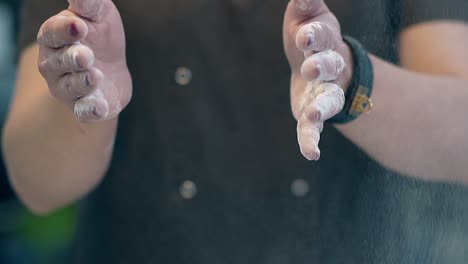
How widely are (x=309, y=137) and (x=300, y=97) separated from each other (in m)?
0.05

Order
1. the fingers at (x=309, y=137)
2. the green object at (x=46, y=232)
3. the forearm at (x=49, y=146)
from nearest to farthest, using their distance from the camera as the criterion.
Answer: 1. the fingers at (x=309, y=137)
2. the forearm at (x=49, y=146)
3. the green object at (x=46, y=232)

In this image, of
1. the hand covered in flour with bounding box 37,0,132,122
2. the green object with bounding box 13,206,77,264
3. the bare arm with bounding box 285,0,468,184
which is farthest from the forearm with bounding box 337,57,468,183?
the green object with bounding box 13,206,77,264

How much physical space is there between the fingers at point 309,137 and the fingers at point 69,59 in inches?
4.5

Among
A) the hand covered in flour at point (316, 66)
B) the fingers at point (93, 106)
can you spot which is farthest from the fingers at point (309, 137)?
the fingers at point (93, 106)

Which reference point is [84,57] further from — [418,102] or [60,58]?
[418,102]

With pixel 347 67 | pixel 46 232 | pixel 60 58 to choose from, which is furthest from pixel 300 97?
pixel 46 232

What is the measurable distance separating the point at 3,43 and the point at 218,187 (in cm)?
56

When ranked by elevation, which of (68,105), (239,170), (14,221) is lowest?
(14,221)

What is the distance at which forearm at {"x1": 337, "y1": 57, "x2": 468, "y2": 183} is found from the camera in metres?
0.39

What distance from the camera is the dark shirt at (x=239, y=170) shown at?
38cm

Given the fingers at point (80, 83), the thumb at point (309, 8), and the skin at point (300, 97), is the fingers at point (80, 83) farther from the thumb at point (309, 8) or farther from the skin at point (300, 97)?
the thumb at point (309, 8)

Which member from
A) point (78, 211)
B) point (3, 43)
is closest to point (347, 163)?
point (78, 211)

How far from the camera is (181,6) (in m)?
0.49

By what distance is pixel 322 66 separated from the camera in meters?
0.32
